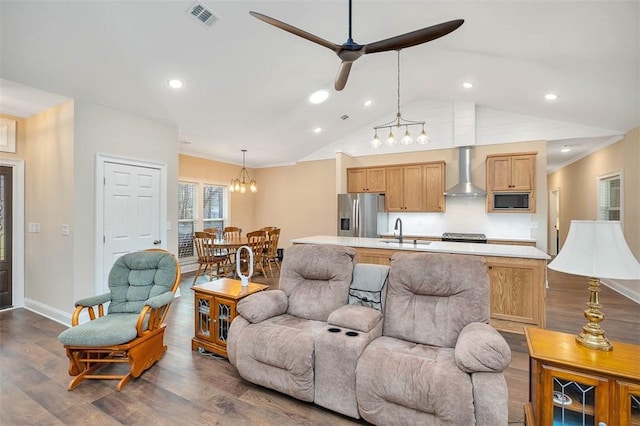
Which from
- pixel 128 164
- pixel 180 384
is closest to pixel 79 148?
pixel 128 164

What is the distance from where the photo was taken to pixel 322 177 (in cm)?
734

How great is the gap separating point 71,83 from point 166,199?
1814 millimetres

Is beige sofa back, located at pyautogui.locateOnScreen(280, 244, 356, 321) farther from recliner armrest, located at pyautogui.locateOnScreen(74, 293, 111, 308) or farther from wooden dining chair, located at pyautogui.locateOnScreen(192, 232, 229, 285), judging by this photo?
wooden dining chair, located at pyautogui.locateOnScreen(192, 232, 229, 285)

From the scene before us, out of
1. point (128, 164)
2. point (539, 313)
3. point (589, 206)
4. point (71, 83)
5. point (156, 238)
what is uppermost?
point (71, 83)

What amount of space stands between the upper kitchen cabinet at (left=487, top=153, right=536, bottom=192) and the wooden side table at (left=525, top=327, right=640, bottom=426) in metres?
4.20

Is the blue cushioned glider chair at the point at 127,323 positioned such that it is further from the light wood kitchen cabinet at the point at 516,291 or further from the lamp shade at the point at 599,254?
the light wood kitchen cabinet at the point at 516,291

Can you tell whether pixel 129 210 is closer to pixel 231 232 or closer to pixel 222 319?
pixel 222 319

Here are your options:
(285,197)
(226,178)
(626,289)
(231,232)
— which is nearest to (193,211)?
(231,232)

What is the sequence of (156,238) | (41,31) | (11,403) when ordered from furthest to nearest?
1. (156,238)
2. (41,31)
3. (11,403)

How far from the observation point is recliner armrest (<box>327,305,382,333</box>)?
215 centimetres

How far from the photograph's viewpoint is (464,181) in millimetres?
5617

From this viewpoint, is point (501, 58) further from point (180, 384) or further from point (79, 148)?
point (79, 148)

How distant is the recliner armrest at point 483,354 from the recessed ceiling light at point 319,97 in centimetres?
411

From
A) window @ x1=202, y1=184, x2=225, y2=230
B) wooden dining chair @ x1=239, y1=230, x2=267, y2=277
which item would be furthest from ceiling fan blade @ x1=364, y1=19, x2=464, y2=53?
window @ x1=202, y1=184, x2=225, y2=230
